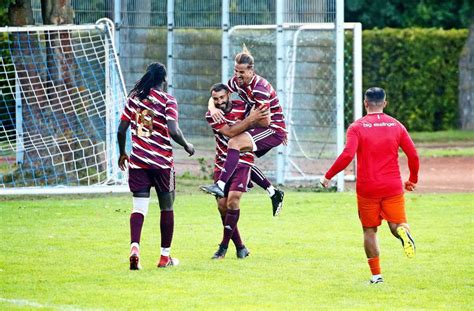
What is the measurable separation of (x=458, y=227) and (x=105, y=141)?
7081mm

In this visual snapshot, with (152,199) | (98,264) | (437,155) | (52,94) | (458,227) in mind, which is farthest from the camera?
(437,155)

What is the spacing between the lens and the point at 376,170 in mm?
10195

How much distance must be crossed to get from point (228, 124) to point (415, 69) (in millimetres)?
23113

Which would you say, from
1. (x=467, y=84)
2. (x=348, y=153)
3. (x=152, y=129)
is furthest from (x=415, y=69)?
(x=348, y=153)

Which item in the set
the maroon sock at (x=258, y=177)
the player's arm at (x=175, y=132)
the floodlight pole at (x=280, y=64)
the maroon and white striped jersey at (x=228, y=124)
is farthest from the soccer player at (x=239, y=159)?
the floodlight pole at (x=280, y=64)

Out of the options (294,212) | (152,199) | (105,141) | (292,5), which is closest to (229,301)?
(294,212)

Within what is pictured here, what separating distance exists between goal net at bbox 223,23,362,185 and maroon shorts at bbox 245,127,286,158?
302 inches

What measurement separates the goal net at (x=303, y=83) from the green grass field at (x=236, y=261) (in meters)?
3.30

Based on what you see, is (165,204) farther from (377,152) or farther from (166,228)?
(377,152)

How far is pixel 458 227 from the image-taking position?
47.3 ft

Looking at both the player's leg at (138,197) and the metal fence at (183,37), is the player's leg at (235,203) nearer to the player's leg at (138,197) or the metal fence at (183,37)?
the player's leg at (138,197)

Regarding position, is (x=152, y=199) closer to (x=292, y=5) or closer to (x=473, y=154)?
(x=292, y=5)

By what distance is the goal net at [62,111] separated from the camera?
19.0 metres

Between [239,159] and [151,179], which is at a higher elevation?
[239,159]
